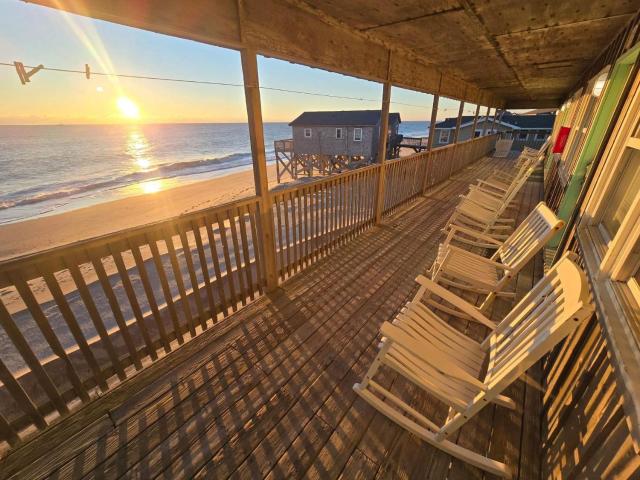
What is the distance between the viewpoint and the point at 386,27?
9.30ft

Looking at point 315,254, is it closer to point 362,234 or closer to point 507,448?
point 362,234

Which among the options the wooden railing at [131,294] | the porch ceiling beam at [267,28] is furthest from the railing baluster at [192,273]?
the porch ceiling beam at [267,28]

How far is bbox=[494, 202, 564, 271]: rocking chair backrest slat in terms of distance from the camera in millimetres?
2177

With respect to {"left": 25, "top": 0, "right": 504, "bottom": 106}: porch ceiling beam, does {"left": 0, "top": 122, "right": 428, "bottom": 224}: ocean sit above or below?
below

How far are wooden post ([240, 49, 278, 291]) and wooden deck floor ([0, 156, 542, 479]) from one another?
57cm

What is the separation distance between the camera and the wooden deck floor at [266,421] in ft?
4.85

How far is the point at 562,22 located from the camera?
8.68 ft

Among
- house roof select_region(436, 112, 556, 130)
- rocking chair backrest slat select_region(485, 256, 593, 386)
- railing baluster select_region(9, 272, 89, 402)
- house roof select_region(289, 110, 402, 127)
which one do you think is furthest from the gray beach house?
railing baluster select_region(9, 272, 89, 402)

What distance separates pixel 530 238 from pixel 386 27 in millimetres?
2597

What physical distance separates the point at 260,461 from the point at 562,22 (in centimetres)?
454

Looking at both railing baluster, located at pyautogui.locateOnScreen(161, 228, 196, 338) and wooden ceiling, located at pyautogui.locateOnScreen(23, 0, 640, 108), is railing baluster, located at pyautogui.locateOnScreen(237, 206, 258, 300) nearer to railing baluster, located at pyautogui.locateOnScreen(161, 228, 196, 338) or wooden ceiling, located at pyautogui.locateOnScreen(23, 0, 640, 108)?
railing baluster, located at pyautogui.locateOnScreen(161, 228, 196, 338)

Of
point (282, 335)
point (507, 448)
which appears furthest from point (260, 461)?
point (507, 448)

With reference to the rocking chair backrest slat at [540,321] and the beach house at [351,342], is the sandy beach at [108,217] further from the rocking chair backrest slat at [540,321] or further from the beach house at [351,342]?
the rocking chair backrest slat at [540,321]

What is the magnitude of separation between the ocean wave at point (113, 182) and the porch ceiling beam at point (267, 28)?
63.2 feet
